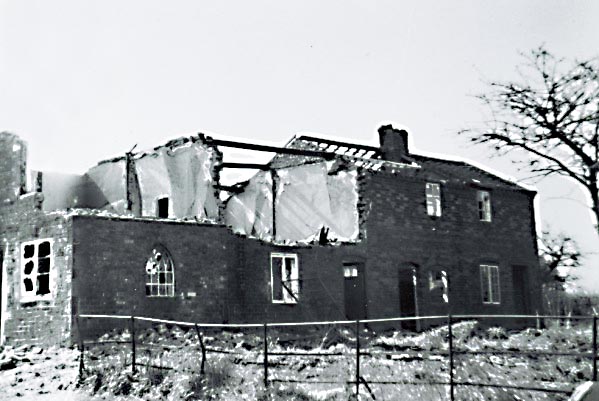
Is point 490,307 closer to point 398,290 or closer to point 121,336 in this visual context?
point 398,290

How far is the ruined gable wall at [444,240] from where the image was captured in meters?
30.4

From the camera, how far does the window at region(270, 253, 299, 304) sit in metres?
27.5

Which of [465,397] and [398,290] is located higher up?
[398,290]

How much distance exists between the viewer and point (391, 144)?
33.6 meters

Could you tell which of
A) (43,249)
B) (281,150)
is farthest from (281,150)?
(43,249)

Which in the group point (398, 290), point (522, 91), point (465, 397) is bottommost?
point (465, 397)

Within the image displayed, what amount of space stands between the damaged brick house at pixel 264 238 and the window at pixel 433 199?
0.06 meters

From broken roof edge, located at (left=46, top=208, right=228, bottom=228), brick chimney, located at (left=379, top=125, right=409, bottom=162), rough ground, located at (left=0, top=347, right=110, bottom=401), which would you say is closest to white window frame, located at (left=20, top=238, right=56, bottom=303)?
broken roof edge, located at (left=46, top=208, right=228, bottom=228)

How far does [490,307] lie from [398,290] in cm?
498

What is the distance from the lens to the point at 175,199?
101ft

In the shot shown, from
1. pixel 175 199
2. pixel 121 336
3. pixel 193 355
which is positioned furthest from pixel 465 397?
pixel 175 199

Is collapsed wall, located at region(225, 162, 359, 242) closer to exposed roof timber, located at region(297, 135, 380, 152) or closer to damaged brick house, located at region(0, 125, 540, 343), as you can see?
damaged brick house, located at region(0, 125, 540, 343)

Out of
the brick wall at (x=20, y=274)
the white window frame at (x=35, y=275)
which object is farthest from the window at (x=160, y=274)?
the white window frame at (x=35, y=275)

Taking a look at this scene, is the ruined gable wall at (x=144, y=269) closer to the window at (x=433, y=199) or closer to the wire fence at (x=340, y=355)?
the wire fence at (x=340, y=355)
